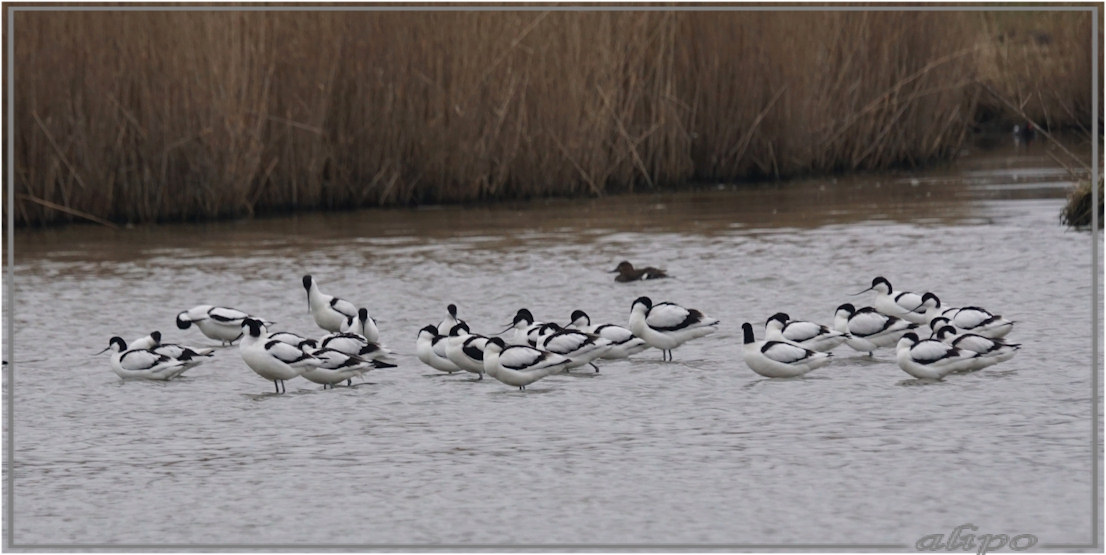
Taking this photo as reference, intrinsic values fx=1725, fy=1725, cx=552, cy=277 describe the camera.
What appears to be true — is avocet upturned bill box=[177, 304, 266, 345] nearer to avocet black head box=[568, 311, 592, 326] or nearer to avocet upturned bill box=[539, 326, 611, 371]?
avocet black head box=[568, 311, 592, 326]

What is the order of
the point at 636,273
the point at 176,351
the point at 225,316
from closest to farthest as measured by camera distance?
the point at 176,351 → the point at 225,316 → the point at 636,273

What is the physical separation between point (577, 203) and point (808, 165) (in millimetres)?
3357

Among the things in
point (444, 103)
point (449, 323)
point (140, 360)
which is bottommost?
point (140, 360)

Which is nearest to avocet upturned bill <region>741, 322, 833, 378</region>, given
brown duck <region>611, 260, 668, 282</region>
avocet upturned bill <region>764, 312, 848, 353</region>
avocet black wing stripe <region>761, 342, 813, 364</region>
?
avocet black wing stripe <region>761, 342, 813, 364</region>

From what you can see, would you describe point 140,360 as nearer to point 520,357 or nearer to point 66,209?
point 520,357

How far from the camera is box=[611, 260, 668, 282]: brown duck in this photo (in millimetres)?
13555

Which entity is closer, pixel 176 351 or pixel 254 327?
pixel 254 327

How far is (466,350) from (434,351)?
1.00 ft

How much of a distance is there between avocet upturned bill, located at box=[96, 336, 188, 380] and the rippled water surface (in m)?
Result: 0.09

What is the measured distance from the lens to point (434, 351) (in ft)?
32.5

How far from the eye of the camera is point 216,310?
1133 cm

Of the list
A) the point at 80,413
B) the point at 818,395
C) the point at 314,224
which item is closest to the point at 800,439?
the point at 818,395

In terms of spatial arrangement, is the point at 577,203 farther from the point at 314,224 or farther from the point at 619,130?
the point at 314,224

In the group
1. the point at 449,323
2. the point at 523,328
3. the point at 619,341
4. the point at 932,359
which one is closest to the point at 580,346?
the point at 619,341
